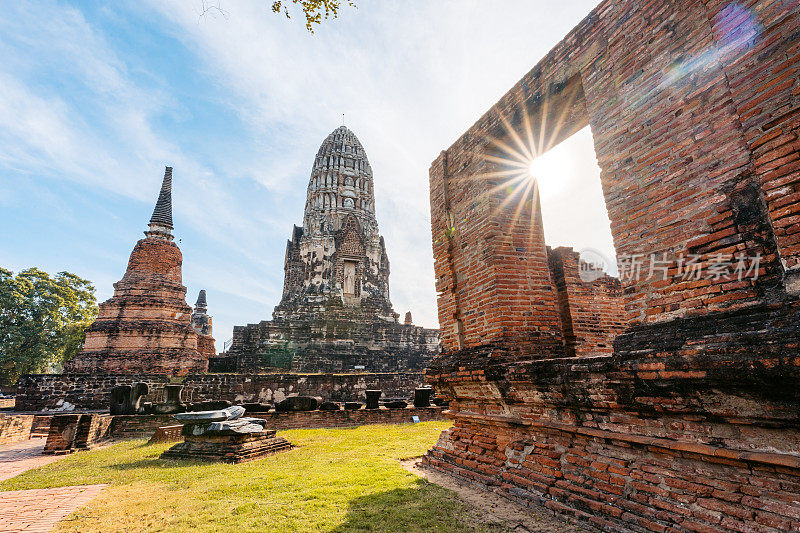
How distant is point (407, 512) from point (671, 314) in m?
3.05

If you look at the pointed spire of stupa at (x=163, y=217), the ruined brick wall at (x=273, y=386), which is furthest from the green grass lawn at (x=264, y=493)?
the pointed spire of stupa at (x=163, y=217)

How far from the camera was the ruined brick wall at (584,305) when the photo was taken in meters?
6.33

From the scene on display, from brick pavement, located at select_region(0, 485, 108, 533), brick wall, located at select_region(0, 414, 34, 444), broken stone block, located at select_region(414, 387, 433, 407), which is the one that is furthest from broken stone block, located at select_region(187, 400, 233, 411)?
broken stone block, located at select_region(414, 387, 433, 407)

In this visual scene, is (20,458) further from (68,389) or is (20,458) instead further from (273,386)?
(68,389)

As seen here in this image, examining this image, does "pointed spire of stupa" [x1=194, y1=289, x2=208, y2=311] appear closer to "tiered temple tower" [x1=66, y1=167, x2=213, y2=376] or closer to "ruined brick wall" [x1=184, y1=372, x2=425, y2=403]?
"tiered temple tower" [x1=66, y1=167, x2=213, y2=376]

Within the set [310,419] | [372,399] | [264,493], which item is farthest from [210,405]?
[264,493]

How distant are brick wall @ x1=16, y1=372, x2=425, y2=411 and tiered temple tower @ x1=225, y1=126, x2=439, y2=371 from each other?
5.51 m

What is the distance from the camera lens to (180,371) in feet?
57.9

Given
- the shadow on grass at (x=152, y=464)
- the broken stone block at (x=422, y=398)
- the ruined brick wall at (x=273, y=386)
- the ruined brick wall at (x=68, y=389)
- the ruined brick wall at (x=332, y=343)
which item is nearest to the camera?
the shadow on grass at (x=152, y=464)

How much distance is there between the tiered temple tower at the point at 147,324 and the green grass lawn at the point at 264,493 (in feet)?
35.8

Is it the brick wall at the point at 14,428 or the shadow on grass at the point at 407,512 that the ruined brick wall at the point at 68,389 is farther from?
the shadow on grass at the point at 407,512

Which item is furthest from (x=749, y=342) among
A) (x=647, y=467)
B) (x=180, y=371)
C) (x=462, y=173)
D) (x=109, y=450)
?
(x=180, y=371)

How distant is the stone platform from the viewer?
282 inches

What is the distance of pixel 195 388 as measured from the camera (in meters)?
15.1
